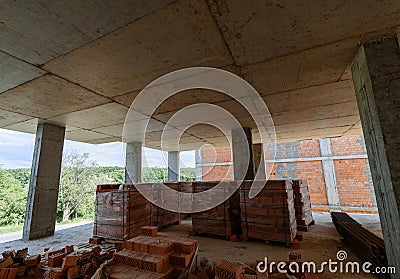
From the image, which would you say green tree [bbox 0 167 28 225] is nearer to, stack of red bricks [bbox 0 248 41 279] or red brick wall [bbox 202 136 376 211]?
stack of red bricks [bbox 0 248 41 279]

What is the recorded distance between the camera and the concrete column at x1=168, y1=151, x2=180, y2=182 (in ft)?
33.0

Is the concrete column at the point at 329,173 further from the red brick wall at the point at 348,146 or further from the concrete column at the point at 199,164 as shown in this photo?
the concrete column at the point at 199,164

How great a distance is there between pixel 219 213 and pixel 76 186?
30.6 feet

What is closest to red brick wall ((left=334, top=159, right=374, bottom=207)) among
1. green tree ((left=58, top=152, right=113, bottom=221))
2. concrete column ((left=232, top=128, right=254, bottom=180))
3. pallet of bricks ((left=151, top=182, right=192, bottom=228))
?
concrete column ((left=232, top=128, right=254, bottom=180))

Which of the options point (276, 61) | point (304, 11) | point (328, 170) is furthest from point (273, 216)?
point (328, 170)

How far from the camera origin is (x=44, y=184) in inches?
188

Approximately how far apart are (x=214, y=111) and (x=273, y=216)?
242cm

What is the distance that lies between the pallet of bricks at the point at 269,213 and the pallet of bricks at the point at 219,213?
272mm

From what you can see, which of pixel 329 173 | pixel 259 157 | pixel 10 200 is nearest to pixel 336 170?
pixel 329 173

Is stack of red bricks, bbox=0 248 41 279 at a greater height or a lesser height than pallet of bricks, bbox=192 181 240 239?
lesser

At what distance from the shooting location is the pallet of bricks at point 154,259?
2.19 metres

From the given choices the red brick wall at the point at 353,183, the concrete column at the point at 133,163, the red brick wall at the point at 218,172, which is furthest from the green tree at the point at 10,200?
the red brick wall at the point at 353,183

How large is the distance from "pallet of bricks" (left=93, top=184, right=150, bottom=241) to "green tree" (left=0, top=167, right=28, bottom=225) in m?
7.99

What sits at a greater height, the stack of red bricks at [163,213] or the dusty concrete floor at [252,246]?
the stack of red bricks at [163,213]
